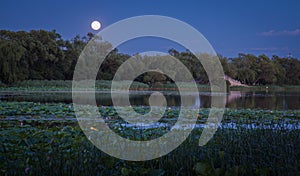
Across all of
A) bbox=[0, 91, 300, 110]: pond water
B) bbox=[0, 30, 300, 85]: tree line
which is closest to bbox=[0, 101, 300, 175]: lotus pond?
bbox=[0, 91, 300, 110]: pond water

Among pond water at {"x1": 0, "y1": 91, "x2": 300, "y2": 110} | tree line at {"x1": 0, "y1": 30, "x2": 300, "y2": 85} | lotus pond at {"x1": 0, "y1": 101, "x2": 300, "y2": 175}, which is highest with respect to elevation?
tree line at {"x1": 0, "y1": 30, "x2": 300, "y2": 85}

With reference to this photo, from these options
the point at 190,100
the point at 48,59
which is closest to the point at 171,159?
the point at 190,100

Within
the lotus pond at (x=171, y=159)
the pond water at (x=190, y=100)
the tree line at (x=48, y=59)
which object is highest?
the tree line at (x=48, y=59)

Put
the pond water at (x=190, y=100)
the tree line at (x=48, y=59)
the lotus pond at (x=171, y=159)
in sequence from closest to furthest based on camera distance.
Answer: the lotus pond at (x=171, y=159), the pond water at (x=190, y=100), the tree line at (x=48, y=59)

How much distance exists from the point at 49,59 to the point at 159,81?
45.3 feet

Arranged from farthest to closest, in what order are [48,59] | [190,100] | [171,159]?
1. [48,59]
2. [190,100]
3. [171,159]

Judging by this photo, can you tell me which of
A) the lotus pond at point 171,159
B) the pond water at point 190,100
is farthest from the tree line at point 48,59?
the lotus pond at point 171,159

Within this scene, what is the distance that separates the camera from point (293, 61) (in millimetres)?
64938

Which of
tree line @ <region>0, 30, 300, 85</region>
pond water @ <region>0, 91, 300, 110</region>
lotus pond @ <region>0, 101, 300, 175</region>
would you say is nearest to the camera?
lotus pond @ <region>0, 101, 300, 175</region>

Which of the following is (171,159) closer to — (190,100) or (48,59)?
(190,100)

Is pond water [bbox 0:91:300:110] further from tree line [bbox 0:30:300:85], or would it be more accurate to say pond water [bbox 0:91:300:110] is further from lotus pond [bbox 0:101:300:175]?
lotus pond [bbox 0:101:300:175]

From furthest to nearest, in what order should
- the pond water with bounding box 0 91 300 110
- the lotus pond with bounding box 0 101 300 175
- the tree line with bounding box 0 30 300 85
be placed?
the tree line with bounding box 0 30 300 85 < the pond water with bounding box 0 91 300 110 < the lotus pond with bounding box 0 101 300 175

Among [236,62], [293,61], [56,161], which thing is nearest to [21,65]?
[56,161]

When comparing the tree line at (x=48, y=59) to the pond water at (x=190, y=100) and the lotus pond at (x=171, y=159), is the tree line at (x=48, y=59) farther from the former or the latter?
the lotus pond at (x=171, y=159)
